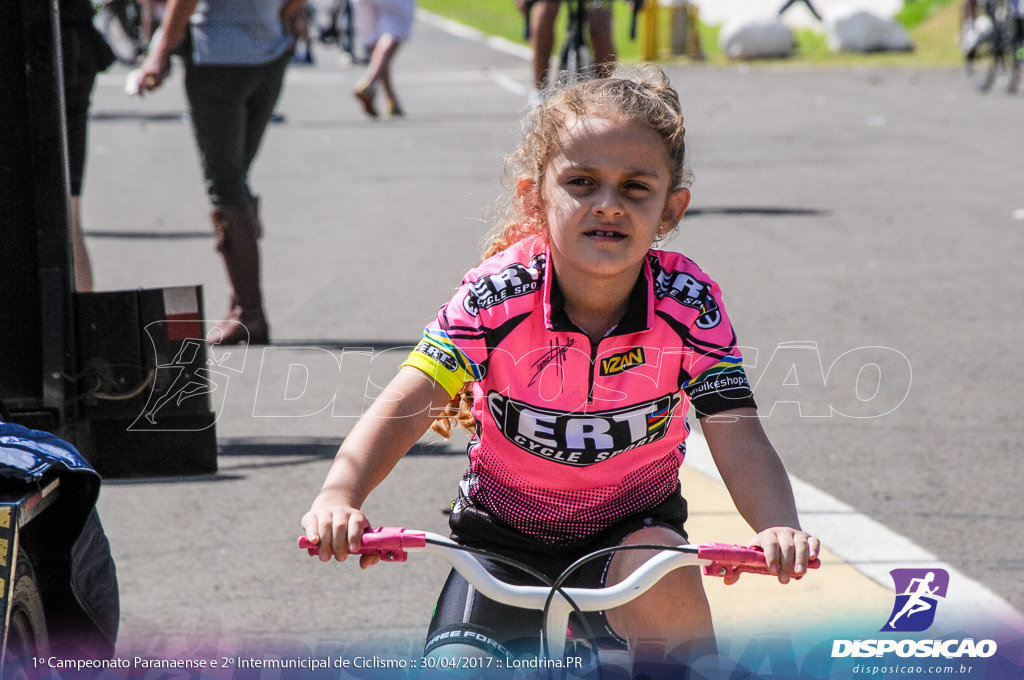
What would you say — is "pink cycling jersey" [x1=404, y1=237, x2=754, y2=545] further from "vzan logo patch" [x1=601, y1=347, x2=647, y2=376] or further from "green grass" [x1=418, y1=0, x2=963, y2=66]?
"green grass" [x1=418, y1=0, x2=963, y2=66]

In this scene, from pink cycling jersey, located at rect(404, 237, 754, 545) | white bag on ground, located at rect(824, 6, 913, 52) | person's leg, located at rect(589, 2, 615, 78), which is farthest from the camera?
white bag on ground, located at rect(824, 6, 913, 52)

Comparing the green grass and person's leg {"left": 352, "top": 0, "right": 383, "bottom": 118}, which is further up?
person's leg {"left": 352, "top": 0, "right": 383, "bottom": 118}

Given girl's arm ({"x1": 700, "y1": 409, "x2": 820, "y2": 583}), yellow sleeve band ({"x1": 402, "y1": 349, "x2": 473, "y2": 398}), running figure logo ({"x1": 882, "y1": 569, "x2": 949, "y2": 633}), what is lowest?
running figure logo ({"x1": 882, "y1": 569, "x2": 949, "y2": 633})

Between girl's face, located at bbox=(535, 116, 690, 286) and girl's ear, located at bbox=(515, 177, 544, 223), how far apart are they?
145 mm

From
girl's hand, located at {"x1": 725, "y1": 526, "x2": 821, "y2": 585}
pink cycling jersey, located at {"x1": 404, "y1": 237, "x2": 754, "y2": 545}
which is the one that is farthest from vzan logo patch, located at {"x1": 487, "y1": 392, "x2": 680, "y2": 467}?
girl's hand, located at {"x1": 725, "y1": 526, "x2": 821, "y2": 585}

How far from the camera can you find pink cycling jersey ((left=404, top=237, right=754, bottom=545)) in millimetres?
2600

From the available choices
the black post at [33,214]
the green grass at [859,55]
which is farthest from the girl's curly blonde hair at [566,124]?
the green grass at [859,55]

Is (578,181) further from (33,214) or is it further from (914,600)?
(33,214)

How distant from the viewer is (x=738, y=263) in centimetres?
860

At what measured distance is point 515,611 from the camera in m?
2.46

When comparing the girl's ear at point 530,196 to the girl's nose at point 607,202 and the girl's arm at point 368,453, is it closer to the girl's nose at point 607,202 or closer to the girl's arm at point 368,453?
the girl's nose at point 607,202

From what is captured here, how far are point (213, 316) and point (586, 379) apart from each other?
501cm

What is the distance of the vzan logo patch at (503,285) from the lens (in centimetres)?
262

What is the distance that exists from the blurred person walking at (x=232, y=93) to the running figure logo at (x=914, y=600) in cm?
431
